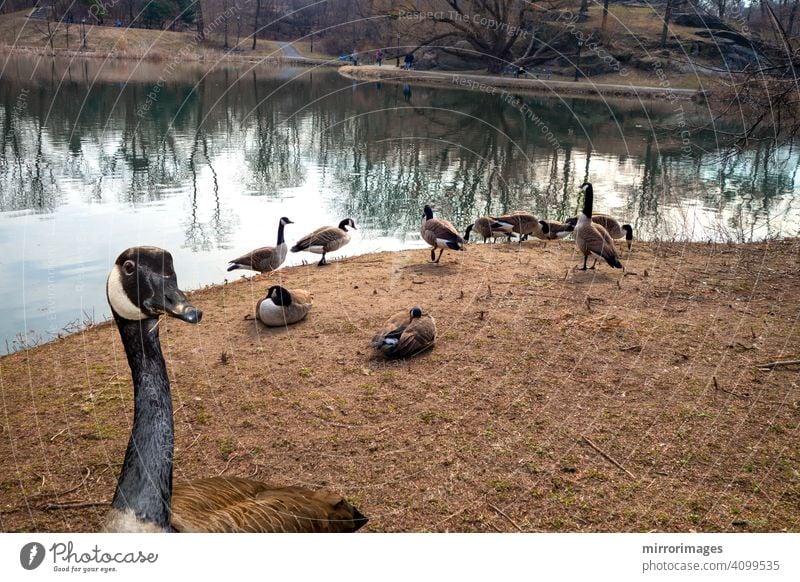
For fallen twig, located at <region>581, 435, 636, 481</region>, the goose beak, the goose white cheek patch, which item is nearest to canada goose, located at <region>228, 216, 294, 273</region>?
fallen twig, located at <region>581, 435, 636, 481</region>

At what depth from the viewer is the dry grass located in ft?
19.3

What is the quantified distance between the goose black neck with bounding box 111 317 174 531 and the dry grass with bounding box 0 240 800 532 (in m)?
1.99

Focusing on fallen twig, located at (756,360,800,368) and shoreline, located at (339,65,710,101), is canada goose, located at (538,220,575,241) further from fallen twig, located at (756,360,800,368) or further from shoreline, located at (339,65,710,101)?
shoreline, located at (339,65,710,101)

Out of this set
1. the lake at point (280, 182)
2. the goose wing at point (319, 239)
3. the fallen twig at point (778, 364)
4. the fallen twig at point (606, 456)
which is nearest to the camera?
the fallen twig at point (606, 456)

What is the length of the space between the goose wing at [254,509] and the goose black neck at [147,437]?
0.79 feet

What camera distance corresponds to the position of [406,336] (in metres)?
9.19

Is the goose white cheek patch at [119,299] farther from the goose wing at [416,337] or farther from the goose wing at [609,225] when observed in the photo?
the goose wing at [609,225]

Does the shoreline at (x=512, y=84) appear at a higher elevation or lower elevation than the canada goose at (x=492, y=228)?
higher

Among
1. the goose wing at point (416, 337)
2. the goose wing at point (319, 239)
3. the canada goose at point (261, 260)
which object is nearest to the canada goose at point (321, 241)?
the goose wing at point (319, 239)

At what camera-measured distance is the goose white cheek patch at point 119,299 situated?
390cm

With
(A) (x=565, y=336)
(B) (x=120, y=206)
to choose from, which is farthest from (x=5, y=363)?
(A) (x=565, y=336)

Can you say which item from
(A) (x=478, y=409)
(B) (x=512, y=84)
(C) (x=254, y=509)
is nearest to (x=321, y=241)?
(A) (x=478, y=409)

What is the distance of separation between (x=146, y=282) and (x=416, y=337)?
5.76 m

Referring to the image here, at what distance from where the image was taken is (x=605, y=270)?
44.7ft
